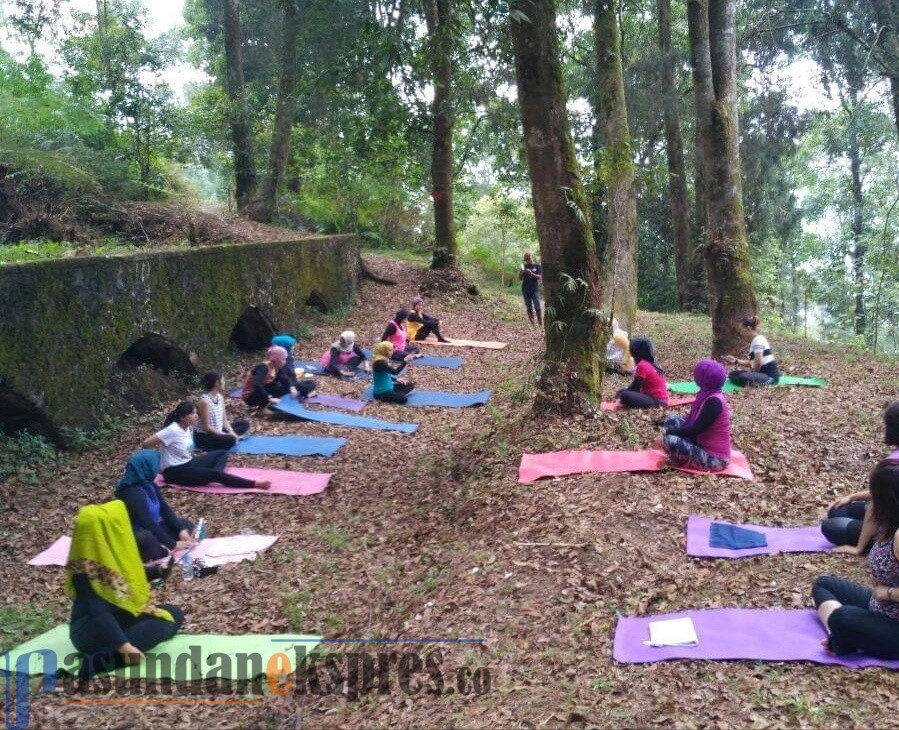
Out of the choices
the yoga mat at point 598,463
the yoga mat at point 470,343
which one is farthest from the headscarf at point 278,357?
the yoga mat at point 470,343

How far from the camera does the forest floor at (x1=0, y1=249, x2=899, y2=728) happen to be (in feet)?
11.4

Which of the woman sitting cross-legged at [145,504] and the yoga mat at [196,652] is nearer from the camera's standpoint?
the yoga mat at [196,652]

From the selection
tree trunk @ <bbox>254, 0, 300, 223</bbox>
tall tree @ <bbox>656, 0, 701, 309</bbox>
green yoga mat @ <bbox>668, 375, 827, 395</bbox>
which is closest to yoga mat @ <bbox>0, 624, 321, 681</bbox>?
green yoga mat @ <bbox>668, 375, 827, 395</bbox>

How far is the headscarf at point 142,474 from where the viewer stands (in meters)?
5.32

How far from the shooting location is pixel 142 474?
5359 mm

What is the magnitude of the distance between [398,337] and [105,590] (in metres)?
8.59

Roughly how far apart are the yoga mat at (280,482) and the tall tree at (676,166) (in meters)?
10.6

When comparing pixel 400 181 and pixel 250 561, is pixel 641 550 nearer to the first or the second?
pixel 250 561

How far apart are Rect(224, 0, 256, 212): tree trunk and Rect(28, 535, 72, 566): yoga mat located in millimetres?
13406

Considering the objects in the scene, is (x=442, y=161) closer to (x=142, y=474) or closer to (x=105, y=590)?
(x=142, y=474)

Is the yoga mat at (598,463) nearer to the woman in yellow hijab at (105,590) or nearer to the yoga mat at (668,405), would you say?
the yoga mat at (668,405)

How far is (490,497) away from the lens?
6137 millimetres

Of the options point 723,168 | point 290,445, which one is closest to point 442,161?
point 723,168

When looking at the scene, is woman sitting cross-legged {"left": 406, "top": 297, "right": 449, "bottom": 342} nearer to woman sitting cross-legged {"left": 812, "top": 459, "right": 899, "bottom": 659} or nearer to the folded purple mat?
the folded purple mat
